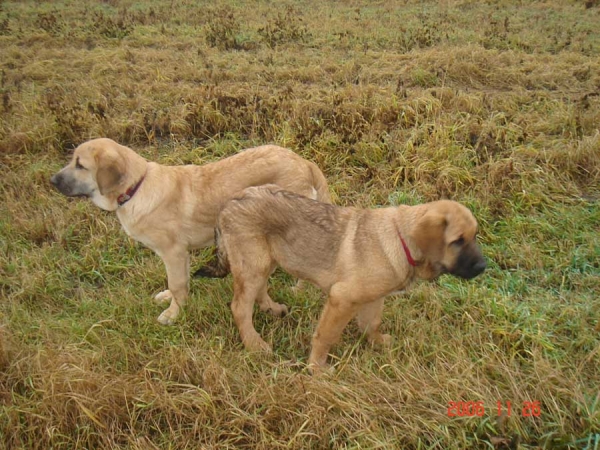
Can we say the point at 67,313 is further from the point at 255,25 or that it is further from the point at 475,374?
the point at 255,25

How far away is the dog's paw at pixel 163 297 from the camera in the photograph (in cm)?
489

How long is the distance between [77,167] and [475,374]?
3760 mm

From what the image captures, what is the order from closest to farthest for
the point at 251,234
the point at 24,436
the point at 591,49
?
the point at 24,436
the point at 251,234
the point at 591,49

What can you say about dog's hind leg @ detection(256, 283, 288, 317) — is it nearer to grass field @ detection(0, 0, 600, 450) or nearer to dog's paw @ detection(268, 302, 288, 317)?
dog's paw @ detection(268, 302, 288, 317)

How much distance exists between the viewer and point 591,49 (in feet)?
36.1

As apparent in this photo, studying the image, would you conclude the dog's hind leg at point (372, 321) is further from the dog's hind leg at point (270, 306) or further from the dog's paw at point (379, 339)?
the dog's hind leg at point (270, 306)

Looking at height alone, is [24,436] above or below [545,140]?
below

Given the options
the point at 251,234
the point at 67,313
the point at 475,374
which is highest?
the point at 251,234

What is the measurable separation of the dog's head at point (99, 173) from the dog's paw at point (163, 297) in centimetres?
99

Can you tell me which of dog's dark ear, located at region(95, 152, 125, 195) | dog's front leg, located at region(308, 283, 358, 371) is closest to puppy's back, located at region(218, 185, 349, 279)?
dog's front leg, located at region(308, 283, 358, 371)

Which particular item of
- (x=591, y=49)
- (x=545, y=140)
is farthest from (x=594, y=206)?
(x=591, y=49)

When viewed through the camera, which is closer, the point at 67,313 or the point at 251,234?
the point at 251,234

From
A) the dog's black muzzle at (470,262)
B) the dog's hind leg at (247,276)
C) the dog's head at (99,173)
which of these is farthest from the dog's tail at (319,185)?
the dog's black muzzle at (470,262)

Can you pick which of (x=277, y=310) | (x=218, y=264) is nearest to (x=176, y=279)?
(x=218, y=264)
